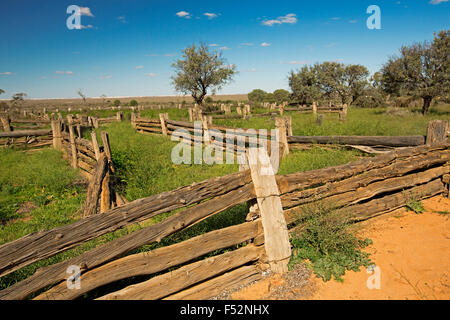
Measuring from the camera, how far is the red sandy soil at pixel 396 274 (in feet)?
8.25

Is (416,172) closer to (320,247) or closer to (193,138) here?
(320,247)

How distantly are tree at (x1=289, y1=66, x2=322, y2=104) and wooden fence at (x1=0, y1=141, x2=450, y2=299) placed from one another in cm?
3383

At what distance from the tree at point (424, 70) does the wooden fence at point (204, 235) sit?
1731 cm

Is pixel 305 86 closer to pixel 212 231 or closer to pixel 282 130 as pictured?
pixel 282 130

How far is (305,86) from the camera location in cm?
3597

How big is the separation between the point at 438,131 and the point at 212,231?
4.68m

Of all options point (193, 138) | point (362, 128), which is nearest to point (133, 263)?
point (193, 138)

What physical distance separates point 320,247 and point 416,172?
275 cm

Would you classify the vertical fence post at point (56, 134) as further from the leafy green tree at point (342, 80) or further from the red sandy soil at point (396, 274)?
the leafy green tree at point (342, 80)

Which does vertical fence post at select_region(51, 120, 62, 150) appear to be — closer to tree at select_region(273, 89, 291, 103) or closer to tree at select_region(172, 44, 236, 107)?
tree at select_region(172, 44, 236, 107)

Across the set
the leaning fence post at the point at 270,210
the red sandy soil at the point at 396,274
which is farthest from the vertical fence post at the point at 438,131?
the leaning fence post at the point at 270,210

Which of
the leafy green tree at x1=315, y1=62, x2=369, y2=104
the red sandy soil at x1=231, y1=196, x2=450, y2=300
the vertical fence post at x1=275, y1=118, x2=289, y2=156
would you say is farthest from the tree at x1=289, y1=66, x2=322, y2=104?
the red sandy soil at x1=231, y1=196, x2=450, y2=300

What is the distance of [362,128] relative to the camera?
9516 mm

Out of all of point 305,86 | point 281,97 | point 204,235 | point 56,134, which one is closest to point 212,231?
point 204,235
